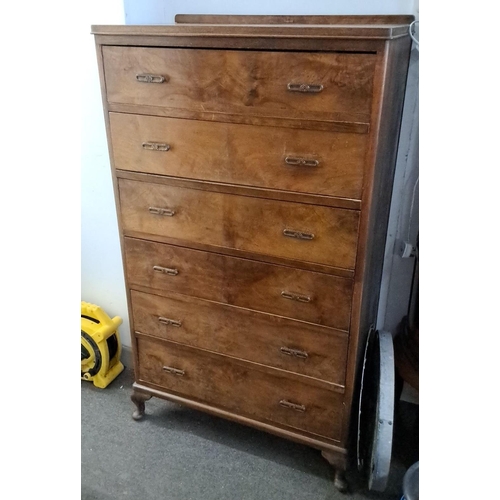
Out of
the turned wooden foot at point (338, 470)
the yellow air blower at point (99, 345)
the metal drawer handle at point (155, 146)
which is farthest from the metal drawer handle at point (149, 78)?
the turned wooden foot at point (338, 470)

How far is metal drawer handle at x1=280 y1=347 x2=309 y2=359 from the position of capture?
1413mm

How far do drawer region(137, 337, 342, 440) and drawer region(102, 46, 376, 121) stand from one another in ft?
2.52

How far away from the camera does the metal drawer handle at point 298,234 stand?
1253mm

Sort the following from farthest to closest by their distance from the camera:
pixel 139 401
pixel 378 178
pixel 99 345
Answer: pixel 99 345, pixel 139 401, pixel 378 178

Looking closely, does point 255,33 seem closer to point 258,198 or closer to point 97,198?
point 258,198

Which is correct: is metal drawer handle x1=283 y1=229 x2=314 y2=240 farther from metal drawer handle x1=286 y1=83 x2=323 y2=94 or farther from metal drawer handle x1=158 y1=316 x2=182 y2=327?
metal drawer handle x1=158 y1=316 x2=182 y2=327

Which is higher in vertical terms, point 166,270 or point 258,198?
point 258,198

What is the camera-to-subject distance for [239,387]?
1.57 m

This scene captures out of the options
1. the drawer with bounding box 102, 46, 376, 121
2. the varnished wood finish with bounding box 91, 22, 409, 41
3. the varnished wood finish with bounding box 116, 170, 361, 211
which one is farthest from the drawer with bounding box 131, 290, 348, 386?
the varnished wood finish with bounding box 91, 22, 409, 41

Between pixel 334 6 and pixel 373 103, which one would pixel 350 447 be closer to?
pixel 373 103

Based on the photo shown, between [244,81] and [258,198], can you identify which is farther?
[258,198]

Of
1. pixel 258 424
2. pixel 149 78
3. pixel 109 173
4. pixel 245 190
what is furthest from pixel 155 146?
pixel 258 424

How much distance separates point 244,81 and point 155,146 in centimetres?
Answer: 32
